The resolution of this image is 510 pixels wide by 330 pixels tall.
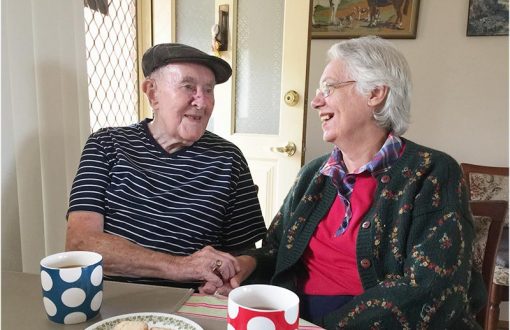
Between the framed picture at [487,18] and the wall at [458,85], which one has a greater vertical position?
the framed picture at [487,18]

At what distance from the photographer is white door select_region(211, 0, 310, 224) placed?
218 cm

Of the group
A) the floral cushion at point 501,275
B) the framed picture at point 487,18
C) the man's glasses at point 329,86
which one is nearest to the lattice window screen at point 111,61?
the man's glasses at point 329,86

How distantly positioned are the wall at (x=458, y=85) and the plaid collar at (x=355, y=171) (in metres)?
1.73

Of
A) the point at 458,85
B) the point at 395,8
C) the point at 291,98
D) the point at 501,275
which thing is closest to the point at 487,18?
the point at 458,85

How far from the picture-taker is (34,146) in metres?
1.28

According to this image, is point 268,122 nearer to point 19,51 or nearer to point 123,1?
point 123,1

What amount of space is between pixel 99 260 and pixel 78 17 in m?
1.02

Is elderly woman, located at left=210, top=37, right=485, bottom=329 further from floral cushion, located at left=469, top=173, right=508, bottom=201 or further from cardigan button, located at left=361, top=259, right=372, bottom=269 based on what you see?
floral cushion, located at left=469, top=173, right=508, bottom=201

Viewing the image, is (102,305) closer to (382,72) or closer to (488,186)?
(382,72)

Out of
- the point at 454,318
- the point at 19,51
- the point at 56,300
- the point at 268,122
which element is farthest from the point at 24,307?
the point at 268,122

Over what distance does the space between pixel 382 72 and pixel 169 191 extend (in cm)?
67

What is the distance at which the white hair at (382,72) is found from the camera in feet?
3.81

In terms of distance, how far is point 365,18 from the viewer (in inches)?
110

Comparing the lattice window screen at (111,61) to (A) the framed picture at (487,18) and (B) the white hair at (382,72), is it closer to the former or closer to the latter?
(B) the white hair at (382,72)
